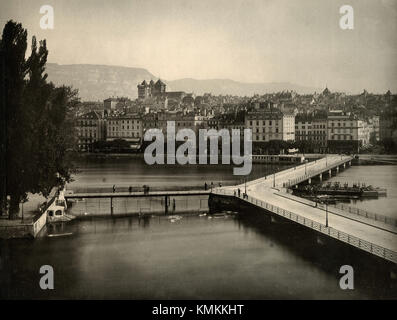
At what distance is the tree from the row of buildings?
37.7 m

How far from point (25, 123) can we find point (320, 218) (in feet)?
35.3

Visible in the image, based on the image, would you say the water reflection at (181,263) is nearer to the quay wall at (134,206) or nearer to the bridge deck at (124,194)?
the quay wall at (134,206)

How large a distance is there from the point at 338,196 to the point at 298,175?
4372 millimetres

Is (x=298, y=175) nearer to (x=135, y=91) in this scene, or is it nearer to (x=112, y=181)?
(x=112, y=181)

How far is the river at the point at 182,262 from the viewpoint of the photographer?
14828 millimetres

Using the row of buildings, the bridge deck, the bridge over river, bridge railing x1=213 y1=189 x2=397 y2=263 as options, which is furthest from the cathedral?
bridge railing x1=213 y1=189 x2=397 y2=263

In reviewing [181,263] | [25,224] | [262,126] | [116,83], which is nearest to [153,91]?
[116,83]

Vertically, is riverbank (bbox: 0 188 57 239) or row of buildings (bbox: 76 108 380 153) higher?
row of buildings (bbox: 76 108 380 153)

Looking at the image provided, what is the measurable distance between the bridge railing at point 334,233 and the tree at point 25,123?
28.0 feet

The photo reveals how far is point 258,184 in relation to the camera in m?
31.7

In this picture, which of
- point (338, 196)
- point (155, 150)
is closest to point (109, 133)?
point (155, 150)

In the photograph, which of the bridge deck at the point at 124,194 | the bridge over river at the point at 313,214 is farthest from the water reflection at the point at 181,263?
the bridge deck at the point at 124,194

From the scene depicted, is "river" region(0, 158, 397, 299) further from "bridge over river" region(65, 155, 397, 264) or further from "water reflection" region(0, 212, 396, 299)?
"bridge over river" region(65, 155, 397, 264)

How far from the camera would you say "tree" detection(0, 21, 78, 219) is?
20.2 m
